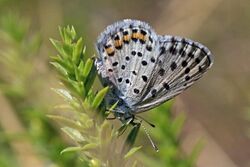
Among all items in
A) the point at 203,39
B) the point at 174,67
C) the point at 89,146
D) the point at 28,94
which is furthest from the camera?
the point at 203,39

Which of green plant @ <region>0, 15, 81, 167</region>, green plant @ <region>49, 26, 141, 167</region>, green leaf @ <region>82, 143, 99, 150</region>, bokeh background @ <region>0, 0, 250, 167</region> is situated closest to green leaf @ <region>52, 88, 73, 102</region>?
green plant @ <region>49, 26, 141, 167</region>

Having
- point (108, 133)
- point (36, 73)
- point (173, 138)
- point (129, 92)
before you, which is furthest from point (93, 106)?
point (36, 73)

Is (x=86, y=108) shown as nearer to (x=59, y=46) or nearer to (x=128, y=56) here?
(x=59, y=46)

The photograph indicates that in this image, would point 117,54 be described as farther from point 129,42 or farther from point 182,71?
point 182,71

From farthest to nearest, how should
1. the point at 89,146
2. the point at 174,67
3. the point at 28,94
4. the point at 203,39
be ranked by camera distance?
1. the point at 203,39
2. the point at 28,94
3. the point at 174,67
4. the point at 89,146

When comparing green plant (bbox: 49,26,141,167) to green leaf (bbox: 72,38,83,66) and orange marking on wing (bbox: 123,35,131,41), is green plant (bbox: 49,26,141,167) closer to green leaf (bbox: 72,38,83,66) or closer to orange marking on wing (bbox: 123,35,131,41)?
green leaf (bbox: 72,38,83,66)

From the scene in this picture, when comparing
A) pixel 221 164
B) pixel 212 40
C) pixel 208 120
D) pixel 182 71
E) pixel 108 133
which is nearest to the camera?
pixel 108 133

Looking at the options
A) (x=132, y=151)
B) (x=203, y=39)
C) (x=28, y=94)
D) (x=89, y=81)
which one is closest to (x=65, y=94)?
(x=89, y=81)

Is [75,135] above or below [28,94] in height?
below
